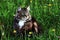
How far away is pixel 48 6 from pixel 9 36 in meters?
1.15

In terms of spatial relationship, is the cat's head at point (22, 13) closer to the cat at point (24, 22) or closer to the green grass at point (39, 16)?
the cat at point (24, 22)

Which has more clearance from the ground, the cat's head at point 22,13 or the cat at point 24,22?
the cat's head at point 22,13

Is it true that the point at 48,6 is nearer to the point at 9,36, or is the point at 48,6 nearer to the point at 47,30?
the point at 47,30

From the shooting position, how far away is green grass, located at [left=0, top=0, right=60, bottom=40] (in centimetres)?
471

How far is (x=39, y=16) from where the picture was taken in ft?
16.7

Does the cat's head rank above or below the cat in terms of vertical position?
above

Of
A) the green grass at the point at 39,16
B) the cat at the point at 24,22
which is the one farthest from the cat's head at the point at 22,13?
the green grass at the point at 39,16

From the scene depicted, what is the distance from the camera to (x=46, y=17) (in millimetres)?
5090

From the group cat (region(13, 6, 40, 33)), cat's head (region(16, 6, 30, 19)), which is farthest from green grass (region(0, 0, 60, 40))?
cat's head (region(16, 6, 30, 19))

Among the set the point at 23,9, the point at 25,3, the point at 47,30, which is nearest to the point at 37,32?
the point at 47,30

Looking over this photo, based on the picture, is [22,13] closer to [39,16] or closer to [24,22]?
[24,22]

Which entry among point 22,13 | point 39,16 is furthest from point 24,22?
point 39,16

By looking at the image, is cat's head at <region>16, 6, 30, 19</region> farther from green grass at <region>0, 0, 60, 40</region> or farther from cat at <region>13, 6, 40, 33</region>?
green grass at <region>0, 0, 60, 40</region>

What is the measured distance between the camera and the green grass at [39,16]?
4715 millimetres
